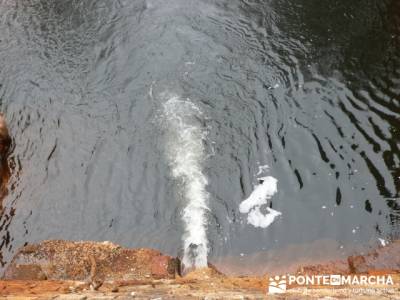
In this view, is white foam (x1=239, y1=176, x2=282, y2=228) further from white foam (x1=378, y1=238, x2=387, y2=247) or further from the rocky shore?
white foam (x1=378, y1=238, x2=387, y2=247)

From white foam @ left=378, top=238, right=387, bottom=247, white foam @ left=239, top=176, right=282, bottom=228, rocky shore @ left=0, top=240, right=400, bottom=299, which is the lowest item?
rocky shore @ left=0, top=240, right=400, bottom=299

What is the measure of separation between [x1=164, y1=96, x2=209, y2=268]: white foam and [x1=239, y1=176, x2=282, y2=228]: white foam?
87 cm

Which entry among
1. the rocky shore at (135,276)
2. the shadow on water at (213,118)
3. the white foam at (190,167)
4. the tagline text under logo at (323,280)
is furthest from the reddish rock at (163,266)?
the tagline text under logo at (323,280)

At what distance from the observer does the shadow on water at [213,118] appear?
9234 millimetres

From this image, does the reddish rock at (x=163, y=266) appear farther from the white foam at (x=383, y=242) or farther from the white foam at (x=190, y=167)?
the white foam at (x=383, y=242)

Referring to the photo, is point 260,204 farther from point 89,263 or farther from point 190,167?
point 89,263

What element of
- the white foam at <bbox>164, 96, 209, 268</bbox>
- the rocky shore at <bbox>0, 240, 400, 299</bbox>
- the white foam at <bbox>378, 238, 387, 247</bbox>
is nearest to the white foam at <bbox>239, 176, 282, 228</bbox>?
the white foam at <bbox>164, 96, 209, 268</bbox>

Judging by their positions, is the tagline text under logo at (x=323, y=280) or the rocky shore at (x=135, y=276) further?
the tagline text under logo at (x=323, y=280)

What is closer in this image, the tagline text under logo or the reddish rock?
the tagline text under logo

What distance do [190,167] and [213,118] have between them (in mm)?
1535

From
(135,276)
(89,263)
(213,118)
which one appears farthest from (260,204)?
(89,263)

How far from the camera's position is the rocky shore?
669 centimetres

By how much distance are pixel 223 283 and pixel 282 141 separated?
4.00 meters

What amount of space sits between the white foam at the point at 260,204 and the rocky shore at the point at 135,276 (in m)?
1.24
